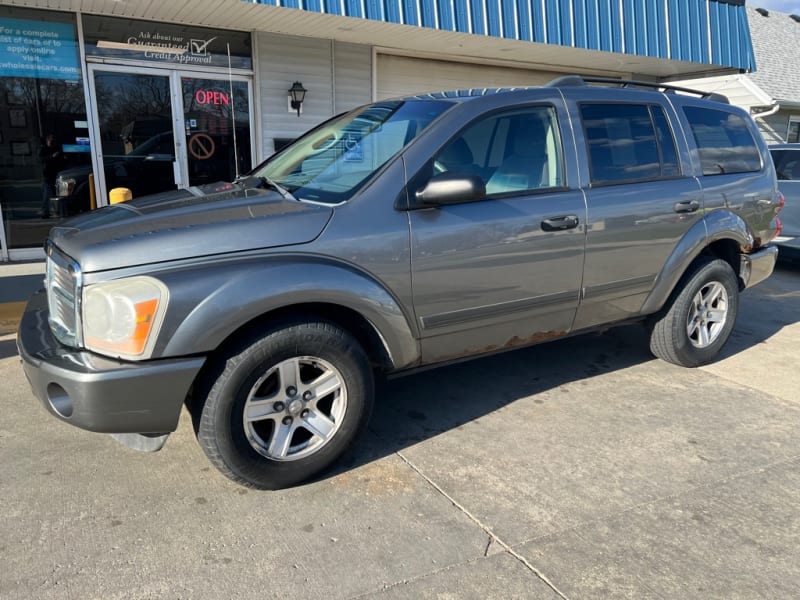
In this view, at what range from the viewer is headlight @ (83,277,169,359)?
2451mm

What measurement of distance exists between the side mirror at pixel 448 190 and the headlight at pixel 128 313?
128cm

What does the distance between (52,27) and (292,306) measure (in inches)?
268

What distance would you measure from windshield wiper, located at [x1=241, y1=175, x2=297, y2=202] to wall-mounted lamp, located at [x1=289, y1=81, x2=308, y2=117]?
18.1ft

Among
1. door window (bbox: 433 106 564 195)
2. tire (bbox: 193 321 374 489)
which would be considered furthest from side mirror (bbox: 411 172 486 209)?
tire (bbox: 193 321 374 489)

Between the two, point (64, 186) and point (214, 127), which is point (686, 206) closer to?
point (214, 127)

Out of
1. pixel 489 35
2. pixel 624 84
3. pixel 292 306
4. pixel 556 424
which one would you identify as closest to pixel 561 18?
pixel 489 35

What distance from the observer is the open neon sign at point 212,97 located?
8.50m

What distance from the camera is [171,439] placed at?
341cm

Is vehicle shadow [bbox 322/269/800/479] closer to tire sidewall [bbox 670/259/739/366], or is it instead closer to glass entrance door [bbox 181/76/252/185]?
tire sidewall [bbox 670/259/739/366]

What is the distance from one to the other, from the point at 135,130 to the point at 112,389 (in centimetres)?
663

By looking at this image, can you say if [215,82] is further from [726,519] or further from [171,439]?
[726,519]

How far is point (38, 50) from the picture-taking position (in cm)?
743

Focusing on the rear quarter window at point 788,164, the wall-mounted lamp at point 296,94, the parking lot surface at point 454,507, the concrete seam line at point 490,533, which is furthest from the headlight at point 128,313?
the rear quarter window at point 788,164

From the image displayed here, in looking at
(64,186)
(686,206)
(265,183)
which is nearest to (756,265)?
(686,206)
